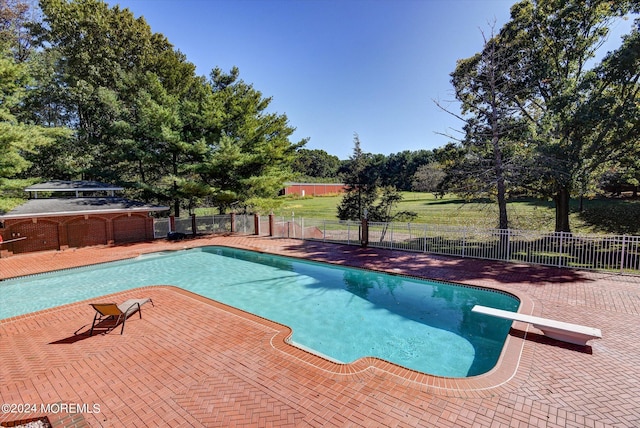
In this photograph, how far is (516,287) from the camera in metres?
9.66

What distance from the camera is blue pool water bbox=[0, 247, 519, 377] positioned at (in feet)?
22.9

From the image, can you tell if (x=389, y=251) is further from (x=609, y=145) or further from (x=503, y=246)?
(x=609, y=145)

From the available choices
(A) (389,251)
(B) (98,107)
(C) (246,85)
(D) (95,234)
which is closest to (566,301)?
(A) (389,251)

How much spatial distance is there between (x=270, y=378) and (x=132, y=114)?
25110mm

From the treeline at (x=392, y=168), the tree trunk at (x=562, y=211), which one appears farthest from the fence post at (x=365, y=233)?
the tree trunk at (x=562, y=211)

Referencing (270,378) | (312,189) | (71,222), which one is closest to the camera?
(270,378)

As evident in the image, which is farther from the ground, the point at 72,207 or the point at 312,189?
the point at 312,189

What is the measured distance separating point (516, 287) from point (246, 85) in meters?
22.7

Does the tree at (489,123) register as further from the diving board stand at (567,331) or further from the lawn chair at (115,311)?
the lawn chair at (115,311)

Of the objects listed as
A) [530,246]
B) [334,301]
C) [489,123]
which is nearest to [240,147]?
[334,301]

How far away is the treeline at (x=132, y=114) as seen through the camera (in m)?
20.5

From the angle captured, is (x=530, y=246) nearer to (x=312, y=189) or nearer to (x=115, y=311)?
(x=115, y=311)

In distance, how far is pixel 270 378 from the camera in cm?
515

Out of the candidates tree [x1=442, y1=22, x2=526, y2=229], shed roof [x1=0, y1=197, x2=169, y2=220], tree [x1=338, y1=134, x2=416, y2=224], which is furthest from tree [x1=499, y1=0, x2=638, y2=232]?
shed roof [x1=0, y1=197, x2=169, y2=220]
